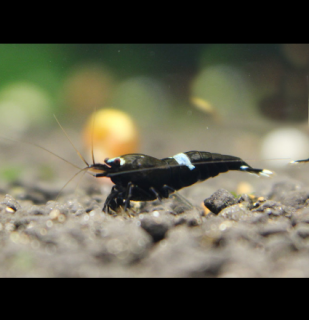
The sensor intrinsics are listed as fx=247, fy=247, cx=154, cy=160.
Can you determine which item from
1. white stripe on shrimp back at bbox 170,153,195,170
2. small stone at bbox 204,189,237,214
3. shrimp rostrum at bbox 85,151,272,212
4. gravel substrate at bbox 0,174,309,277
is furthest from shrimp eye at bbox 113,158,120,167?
small stone at bbox 204,189,237,214

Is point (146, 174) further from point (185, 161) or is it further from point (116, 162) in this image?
point (185, 161)

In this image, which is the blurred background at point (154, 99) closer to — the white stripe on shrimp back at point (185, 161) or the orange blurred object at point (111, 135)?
the orange blurred object at point (111, 135)

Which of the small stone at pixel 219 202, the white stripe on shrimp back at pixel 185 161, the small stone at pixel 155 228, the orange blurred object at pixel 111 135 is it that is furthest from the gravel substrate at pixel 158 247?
the orange blurred object at pixel 111 135

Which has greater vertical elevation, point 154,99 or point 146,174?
point 154,99

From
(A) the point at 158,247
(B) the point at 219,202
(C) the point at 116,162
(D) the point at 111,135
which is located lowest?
(A) the point at 158,247

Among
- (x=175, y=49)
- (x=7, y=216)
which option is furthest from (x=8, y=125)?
(x=175, y=49)

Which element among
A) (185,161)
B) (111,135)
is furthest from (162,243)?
(111,135)

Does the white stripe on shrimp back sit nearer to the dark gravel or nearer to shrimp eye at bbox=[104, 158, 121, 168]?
the dark gravel
